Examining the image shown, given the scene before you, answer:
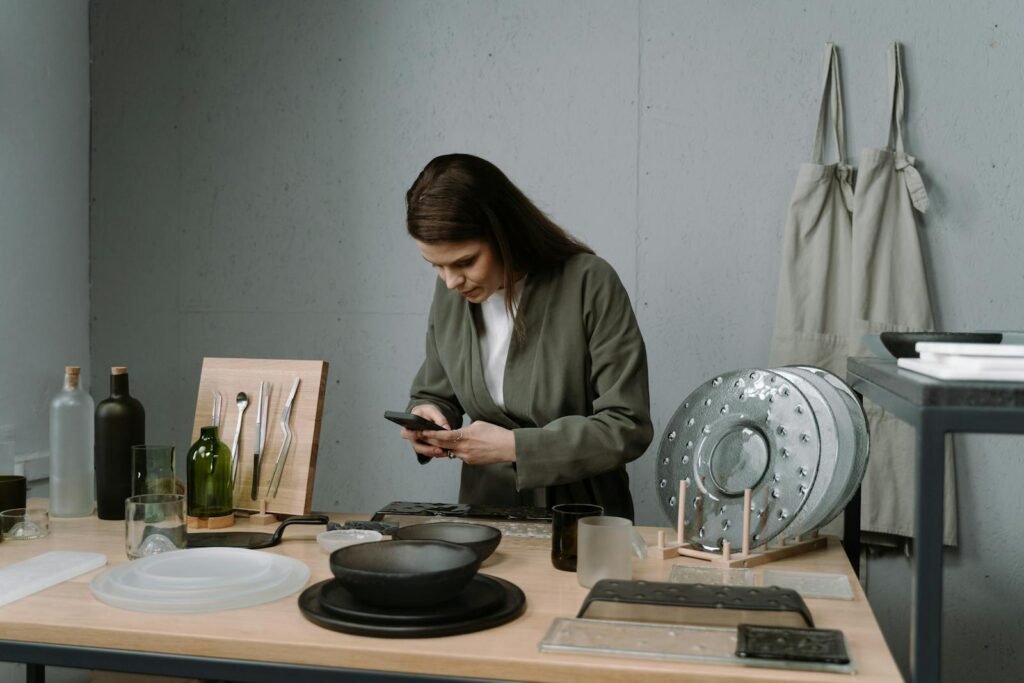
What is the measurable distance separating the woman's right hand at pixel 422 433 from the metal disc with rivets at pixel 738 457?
1.59 feet

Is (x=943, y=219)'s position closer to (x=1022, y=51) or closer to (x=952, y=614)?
(x=1022, y=51)

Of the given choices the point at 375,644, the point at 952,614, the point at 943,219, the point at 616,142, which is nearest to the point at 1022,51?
the point at 943,219

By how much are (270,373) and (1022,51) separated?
84.0 inches

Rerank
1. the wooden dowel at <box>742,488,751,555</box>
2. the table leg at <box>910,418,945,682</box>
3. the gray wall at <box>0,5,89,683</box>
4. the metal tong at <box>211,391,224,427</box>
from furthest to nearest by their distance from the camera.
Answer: the gray wall at <box>0,5,89,683</box>
the metal tong at <box>211,391,224,427</box>
the wooden dowel at <box>742,488,751,555</box>
the table leg at <box>910,418,945,682</box>

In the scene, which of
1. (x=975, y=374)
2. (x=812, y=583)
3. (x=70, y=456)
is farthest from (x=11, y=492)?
(x=975, y=374)

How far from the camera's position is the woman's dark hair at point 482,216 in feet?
6.89

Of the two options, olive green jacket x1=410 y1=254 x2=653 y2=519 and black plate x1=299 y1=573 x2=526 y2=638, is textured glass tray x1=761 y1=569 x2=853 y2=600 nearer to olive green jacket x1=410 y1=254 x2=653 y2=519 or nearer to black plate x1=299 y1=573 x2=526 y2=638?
black plate x1=299 y1=573 x2=526 y2=638

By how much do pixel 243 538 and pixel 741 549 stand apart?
88cm

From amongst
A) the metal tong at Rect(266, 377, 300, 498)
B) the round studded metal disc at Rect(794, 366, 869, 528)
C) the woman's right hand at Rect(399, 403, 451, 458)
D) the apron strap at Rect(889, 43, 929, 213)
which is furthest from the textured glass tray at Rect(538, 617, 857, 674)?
the apron strap at Rect(889, 43, 929, 213)

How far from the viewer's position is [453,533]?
65.1 inches

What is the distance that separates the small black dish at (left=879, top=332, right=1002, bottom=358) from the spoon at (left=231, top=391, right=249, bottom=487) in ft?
4.19

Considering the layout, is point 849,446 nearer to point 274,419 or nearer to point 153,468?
point 274,419

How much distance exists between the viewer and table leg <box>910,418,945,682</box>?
1105mm

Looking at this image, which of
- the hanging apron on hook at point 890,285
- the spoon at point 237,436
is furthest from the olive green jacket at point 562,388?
the hanging apron on hook at point 890,285
